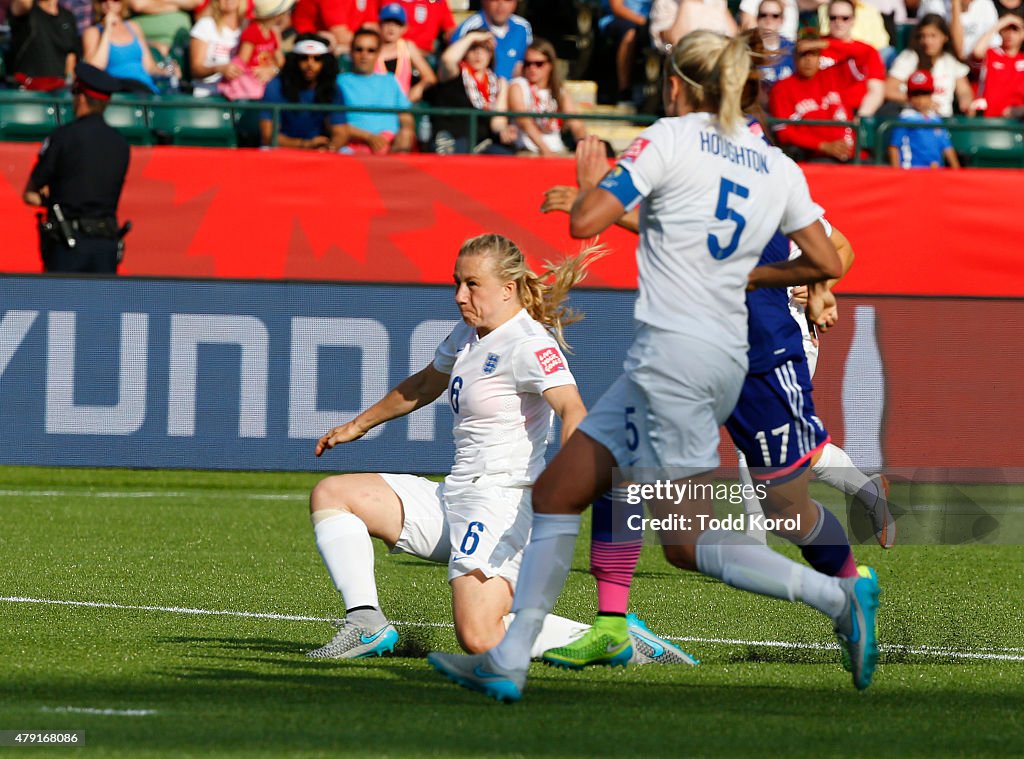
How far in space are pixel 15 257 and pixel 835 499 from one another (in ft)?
26.0

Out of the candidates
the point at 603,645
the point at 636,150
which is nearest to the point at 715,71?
the point at 636,150

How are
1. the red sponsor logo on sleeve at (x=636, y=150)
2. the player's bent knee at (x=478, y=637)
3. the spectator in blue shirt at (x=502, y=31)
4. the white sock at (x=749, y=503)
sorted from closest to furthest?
the red sponsor logo on sleeve at (x=636, y=150) → the player's bent knee at (x=478, y=637) → the white sock at (x=749, y=503) → the spectator in blue shirt at (x=502, y=31)

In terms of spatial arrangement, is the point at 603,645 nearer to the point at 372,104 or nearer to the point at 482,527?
the point at 482,527

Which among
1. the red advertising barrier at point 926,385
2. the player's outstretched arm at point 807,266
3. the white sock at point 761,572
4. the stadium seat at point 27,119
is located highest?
the player's outstretched arm at point 807,266

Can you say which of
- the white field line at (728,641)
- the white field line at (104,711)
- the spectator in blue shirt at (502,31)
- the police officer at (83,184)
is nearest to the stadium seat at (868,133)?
the spectator in blue shirt at (502,31)

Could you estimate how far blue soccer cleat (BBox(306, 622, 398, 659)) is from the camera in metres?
6.25

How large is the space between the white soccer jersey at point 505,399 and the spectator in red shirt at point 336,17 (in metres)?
10.4

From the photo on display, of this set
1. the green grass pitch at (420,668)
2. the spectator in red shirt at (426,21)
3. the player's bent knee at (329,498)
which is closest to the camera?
the green grass pitch at (420,668)

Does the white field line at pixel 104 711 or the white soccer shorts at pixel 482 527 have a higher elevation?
the white soccer shorts at pixel 482 527

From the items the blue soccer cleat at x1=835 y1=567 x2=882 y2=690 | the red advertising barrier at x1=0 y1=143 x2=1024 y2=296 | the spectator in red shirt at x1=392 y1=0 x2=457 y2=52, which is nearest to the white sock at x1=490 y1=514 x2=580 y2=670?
the blue soccer cleat at x1=835 y1=567 x2=882 y2=690

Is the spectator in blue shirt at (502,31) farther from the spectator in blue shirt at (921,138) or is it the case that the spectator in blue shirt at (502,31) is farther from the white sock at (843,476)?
the white sock at (843,476)

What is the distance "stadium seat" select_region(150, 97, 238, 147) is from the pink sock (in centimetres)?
1029

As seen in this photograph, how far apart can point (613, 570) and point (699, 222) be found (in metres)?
1.14

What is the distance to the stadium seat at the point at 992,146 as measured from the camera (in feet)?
51.4
